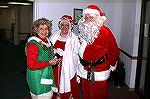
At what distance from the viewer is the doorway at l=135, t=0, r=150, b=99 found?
403 centimetres

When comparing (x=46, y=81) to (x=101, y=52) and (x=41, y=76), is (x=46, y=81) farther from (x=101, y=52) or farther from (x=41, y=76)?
(x=101, y=52)

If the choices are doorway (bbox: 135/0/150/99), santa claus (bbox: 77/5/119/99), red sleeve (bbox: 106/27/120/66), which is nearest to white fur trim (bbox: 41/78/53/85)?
santa claus (bbox: 77/5/119/99)

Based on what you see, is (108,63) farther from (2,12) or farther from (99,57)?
(2,12)

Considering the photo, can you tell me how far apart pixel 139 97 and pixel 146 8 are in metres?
1.64

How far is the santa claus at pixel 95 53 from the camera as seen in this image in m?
2.68

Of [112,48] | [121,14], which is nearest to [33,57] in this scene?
[112,48]

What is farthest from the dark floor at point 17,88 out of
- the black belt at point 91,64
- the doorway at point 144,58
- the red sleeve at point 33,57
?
the red sleeve at point 33,57

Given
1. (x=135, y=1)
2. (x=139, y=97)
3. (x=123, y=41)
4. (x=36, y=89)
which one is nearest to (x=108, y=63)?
(x=36, y=89)

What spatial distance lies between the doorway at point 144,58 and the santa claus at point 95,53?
1437 mm

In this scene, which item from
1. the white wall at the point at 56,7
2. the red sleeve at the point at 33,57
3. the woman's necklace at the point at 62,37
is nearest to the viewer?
the red sleeve at the point at 33,57

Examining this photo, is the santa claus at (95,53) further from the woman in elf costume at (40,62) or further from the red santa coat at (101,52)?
the woman in elf costume at (40,62)

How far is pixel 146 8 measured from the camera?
166 inches

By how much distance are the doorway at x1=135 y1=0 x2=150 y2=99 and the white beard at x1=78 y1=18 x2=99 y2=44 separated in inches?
64.1

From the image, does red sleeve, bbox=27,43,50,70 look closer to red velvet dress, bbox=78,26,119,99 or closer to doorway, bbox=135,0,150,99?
red velvet dress, bbox=78,26,119,99
